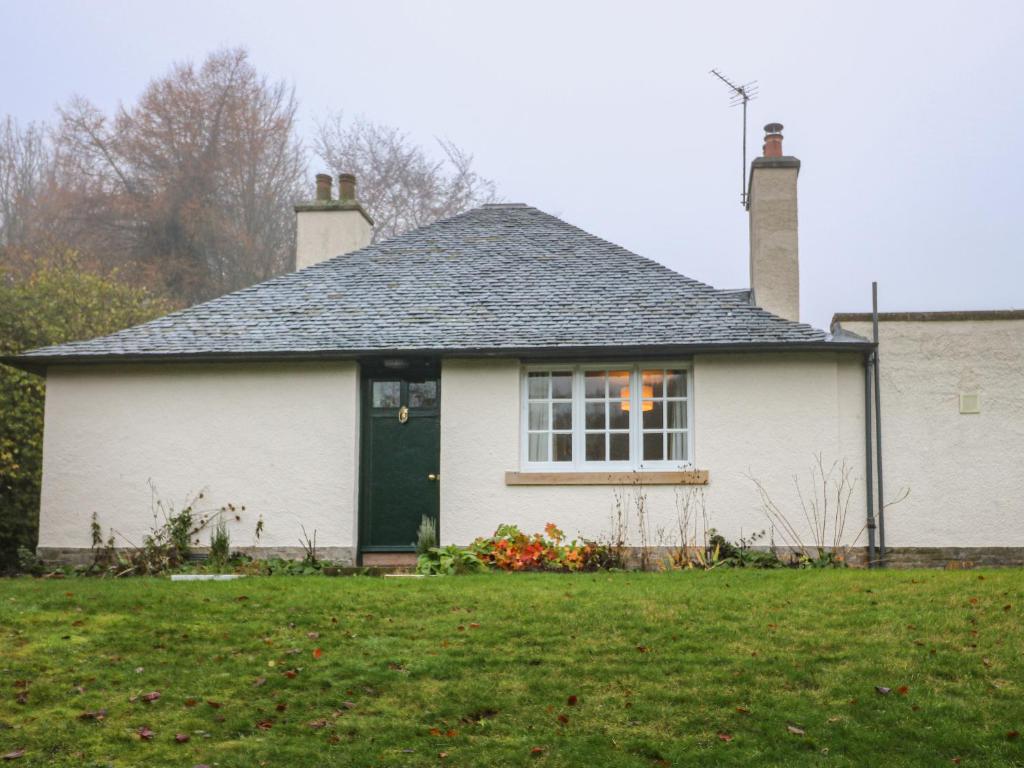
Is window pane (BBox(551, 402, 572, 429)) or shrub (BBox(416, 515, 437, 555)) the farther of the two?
window pane (BBox(551, 402, 572, 429))

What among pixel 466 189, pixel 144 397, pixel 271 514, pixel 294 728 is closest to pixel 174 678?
pixel 294 728

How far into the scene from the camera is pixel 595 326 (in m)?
13.8

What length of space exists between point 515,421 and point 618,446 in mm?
1331

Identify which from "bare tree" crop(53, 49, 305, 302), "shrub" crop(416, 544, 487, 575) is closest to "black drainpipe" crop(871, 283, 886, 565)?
"shrub" crop(416, 544, 487, 575)

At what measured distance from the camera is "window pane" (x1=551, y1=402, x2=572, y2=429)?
1368 centimetres

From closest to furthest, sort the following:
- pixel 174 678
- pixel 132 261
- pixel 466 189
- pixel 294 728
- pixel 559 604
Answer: pixel 294 728, pixel 174 678, pixel 559 604, pixel 132 261, pixel 466 189

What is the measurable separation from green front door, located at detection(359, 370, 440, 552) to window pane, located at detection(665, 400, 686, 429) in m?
2.96

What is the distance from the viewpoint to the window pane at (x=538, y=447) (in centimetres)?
1364

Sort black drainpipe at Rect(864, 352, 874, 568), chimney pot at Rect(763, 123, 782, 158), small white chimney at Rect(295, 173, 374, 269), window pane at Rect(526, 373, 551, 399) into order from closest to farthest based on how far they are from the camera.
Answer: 1. black drainpipe at Rect(864, 352, 874, 568)
2. window pane at Rect(526, 373, 551, 399)
3. chimney pot at Rect(763, 123, 782, 158)
4. small white chimney at Rect(295, 173, 374, 269)

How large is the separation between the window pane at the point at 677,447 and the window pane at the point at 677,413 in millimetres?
104

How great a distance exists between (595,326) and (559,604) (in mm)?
5249

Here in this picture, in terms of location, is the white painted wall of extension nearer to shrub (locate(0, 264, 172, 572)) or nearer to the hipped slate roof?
the hipped slate roof

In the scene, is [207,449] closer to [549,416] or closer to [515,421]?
[515,421]

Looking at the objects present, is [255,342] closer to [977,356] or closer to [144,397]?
[144,397]
